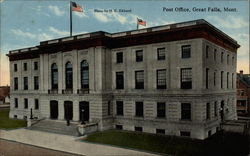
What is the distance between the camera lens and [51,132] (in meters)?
27.9

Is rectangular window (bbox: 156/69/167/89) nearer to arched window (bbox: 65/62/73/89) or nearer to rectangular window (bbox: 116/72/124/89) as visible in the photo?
rectangular window (bbox: 116/72/124/89)

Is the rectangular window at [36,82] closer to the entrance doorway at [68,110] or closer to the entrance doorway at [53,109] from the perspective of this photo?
the entrance doorway at [53,109]

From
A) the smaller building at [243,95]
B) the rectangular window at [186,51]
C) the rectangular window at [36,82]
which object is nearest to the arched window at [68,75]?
the rectangular window at [36,82]

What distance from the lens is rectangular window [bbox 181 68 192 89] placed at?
24.4 metres

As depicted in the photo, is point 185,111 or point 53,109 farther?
point 53,109

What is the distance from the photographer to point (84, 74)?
29953mm

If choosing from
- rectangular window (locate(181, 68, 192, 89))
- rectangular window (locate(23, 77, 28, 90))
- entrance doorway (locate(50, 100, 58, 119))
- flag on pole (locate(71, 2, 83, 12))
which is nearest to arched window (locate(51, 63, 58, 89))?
entrance doorway (locate(50, 100, 58, 119))

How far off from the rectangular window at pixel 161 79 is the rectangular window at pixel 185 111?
10.1 ft

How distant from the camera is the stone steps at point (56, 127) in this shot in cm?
2688

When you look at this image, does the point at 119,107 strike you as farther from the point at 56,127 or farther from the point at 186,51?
the point at 186,51

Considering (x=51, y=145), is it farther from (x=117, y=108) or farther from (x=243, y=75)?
(x=243, y=75)

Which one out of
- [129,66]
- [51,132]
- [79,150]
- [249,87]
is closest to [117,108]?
[129,66]

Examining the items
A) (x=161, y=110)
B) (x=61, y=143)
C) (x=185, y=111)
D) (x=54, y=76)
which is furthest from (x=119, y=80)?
(x=61, y=143)

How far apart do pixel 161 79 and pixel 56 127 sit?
1494cm
